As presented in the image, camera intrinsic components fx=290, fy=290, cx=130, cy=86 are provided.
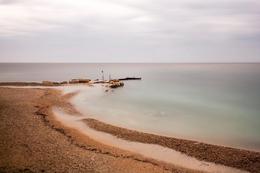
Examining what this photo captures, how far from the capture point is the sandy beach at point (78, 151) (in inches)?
763

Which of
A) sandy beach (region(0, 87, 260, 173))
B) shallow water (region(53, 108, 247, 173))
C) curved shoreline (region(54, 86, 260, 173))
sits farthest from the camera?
curved shoreline (region(54, 86, 260, 173))

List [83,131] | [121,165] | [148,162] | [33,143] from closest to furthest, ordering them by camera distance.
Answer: [121,165]
[148,162]
[33,143]
[83,131]

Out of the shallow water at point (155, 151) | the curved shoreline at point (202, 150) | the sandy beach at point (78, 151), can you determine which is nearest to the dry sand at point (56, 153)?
the sandy beach at point (78, 151)

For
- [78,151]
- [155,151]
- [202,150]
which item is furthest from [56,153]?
[202,150]

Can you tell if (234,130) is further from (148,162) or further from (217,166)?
(148,162)

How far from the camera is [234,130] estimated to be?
109 feet

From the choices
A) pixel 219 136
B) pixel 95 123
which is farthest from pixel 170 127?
pixel 95 123

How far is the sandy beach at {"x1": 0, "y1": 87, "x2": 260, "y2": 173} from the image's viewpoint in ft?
63.6

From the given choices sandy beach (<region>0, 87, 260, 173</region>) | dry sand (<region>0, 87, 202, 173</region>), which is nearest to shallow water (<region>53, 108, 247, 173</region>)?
sandy beach (<region>0, 87, 260, 173</region>)

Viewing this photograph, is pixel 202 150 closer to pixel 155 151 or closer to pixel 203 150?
pixel 203 150

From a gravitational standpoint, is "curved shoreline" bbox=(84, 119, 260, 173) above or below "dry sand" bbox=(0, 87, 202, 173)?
below

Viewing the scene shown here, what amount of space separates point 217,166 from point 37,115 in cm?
2189

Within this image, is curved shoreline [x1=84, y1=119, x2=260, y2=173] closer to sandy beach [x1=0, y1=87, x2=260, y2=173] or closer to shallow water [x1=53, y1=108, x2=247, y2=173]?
Answer: sandy beach [x1=0, y1=87, x2=260, y2=173]

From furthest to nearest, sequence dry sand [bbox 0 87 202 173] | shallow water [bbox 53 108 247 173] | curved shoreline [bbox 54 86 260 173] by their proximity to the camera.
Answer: curved shoreline [bbox 54 86 260 173]
shallow water [bbox 53 108 247 173]
dry sand [bbox 0 87 202 173]
